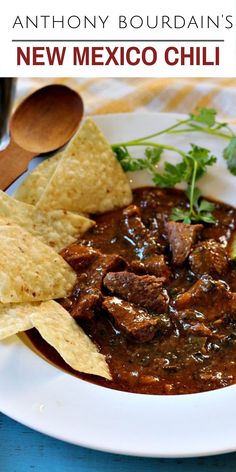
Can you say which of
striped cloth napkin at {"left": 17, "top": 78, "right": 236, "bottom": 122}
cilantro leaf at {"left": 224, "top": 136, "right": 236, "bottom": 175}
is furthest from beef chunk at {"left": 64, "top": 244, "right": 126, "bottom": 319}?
striped cloth napkin at {"left": 17, "top": 78, "right": 236, "bottom": 122}

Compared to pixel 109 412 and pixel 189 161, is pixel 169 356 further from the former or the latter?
pixel 189 161

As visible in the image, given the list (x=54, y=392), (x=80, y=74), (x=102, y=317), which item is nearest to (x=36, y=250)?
(x=102, y=317)

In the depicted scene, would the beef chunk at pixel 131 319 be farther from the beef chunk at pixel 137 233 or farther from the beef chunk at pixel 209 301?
the beef chunk at pixel 137 233

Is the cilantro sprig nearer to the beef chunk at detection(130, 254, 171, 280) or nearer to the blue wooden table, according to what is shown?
the beef chunk at detection(130, 254, 171, 280)

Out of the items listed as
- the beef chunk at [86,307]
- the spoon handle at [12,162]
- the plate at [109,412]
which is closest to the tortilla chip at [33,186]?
the spoon handle at [12,162]

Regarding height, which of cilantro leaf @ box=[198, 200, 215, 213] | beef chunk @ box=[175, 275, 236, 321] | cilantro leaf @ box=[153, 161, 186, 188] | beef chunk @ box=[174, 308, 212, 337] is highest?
cilantro leaf @ box=[153, 161, 186, 188]
